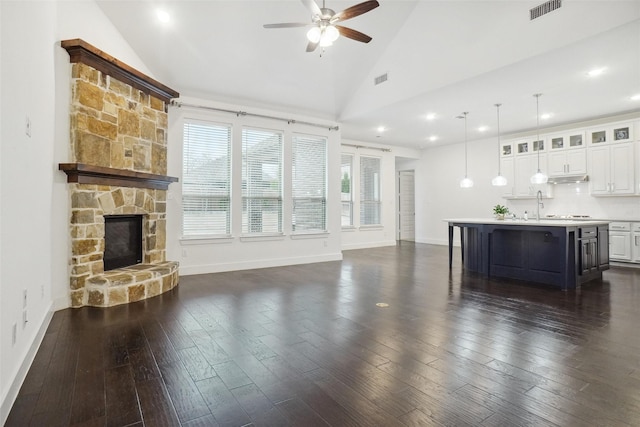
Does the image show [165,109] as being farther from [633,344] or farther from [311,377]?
[633,344]

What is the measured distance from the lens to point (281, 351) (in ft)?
8.38

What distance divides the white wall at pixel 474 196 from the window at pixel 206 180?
22.4ft

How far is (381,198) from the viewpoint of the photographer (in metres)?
9.76

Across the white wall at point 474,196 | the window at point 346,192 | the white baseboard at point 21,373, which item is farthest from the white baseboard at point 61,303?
the white wall at point 474,196

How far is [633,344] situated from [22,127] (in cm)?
491

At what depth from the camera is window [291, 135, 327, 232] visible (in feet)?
22.0

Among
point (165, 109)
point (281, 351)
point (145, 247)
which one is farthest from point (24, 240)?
point (165, 109)

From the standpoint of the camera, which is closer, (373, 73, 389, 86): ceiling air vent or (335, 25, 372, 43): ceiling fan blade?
(335, 25, 372, 43): ceiling fan blade

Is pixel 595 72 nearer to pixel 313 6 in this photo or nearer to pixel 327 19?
pixel 327 19

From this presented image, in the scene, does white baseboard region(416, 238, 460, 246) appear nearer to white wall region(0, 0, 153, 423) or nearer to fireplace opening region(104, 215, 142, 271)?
fireplace opening region(104, 215, 142, 271)

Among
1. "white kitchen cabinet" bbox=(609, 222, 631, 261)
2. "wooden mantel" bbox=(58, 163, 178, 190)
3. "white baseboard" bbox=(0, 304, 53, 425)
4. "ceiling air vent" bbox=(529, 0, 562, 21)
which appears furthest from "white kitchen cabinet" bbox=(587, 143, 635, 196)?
"white baseboard" bbox=(0, 304, 53, 425)

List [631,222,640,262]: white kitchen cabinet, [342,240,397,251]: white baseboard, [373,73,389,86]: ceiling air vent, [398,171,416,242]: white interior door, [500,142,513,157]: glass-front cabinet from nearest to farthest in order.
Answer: [373,73,389,86]: ceiling air vent < [631,222,640,262]: white kitchen cabinet < [500,142,513,157]: glass-front cabinet < [342,240,397,251]: white baseboard < [398,171,416,242]: white interior door

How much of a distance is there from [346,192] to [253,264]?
387 centimetres

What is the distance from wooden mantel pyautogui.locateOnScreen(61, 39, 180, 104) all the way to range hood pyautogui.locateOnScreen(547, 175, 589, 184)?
7886mm
